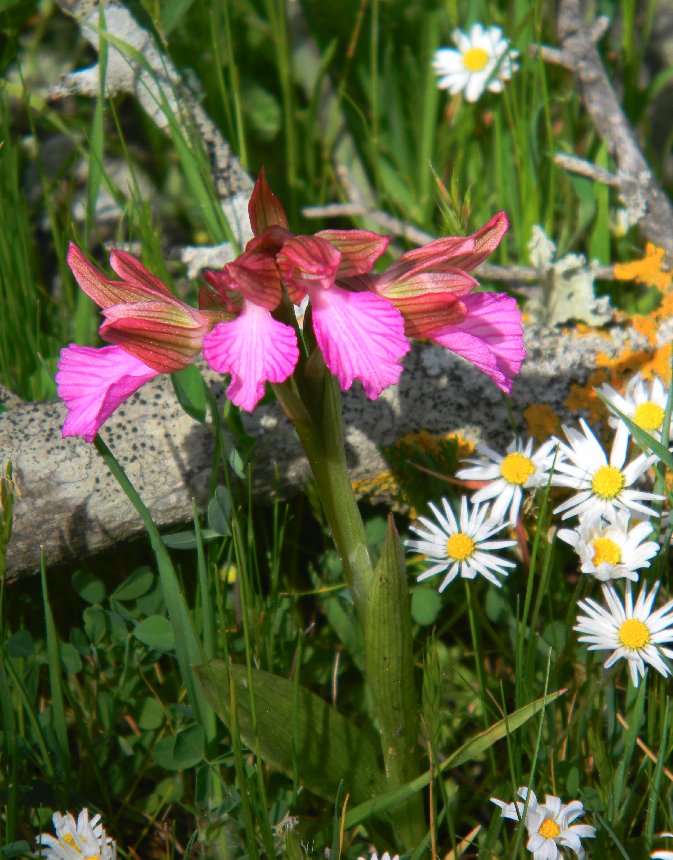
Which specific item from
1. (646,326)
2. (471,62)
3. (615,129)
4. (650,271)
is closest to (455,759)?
(646,326)

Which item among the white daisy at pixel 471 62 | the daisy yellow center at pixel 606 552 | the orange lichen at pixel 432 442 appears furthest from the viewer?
the white daisy at pixel 471 62

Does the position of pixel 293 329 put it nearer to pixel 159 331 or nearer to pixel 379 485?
pixel 159 331

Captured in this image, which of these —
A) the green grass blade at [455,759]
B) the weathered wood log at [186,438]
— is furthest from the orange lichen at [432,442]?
the green grass blade at [455,759]

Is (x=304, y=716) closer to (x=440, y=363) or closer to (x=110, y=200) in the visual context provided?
(x=440, y=363)

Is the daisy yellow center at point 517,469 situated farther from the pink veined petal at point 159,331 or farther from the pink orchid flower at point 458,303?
the pink veined petal at point 159,331

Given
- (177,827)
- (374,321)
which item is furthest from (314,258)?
(177,827)

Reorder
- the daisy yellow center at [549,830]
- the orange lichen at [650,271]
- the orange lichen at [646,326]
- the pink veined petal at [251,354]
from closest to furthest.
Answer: the pink veined petal at [251,354]
the daisy yellow center at [549,830]
the orange lichen at [646,326]
the orange lichen at [650,271]
